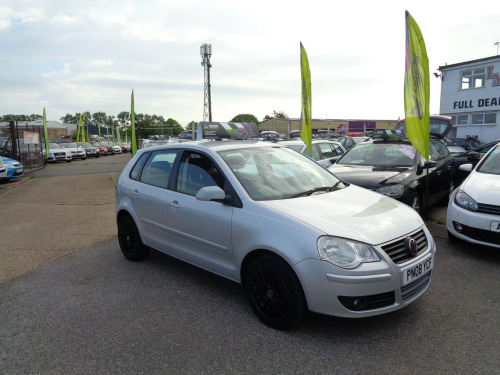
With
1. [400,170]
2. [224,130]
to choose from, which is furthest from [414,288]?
[224,130]

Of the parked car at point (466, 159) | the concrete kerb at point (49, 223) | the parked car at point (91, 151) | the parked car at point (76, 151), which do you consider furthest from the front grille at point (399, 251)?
the parked car at point (91, 151)

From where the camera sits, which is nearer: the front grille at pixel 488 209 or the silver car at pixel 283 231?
the silver car at pixel 283 231

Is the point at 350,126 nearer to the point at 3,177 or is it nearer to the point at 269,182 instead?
the point at 3,177

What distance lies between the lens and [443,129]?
10.8 metres

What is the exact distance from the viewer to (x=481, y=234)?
455 cm

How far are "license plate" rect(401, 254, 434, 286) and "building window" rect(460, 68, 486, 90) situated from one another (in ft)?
89.3

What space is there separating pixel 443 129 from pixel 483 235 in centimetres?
718

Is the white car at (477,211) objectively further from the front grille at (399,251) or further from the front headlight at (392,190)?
the front grille at (399,251)

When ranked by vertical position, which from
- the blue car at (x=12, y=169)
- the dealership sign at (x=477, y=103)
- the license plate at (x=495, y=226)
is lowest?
the blue car at (x=12, y=169)

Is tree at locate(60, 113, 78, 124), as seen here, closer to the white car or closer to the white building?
the white building

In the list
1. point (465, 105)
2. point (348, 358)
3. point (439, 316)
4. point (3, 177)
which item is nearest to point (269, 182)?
point (348, 358)

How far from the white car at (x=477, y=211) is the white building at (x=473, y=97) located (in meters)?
23.3

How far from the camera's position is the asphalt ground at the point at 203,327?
8.73ft

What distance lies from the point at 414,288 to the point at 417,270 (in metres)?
0.15
